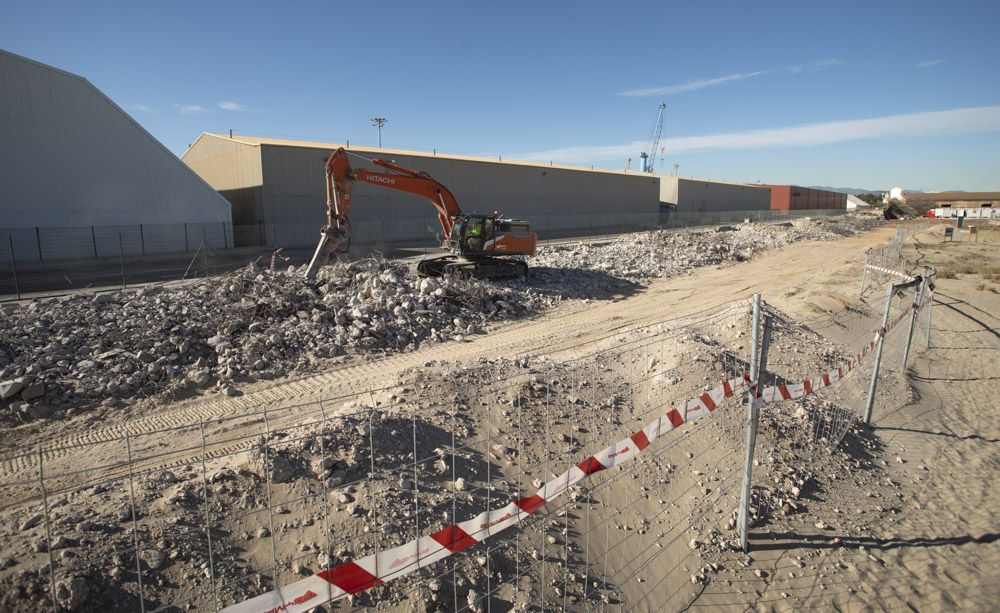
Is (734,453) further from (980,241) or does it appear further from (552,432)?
(980,241)

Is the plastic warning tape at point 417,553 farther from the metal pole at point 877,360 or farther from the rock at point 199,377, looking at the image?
the rock at point 199,377

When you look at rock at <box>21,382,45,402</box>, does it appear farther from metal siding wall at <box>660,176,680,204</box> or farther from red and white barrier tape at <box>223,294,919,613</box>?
metal siding wall at <box>660,176,680,204</box>

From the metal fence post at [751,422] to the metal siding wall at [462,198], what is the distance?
2969cm

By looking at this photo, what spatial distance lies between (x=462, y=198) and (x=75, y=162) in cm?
2271

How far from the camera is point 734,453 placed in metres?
6.50

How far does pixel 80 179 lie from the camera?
25.2 m

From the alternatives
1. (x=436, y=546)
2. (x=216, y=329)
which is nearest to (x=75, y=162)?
(x=216, y=329)

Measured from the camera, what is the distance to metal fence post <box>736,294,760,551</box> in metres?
4.71

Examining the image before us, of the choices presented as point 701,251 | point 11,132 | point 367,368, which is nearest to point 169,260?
point 11,132

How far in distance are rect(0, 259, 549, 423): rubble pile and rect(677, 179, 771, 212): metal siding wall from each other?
2343 inches

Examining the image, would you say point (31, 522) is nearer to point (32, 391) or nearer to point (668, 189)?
point (32, 391)

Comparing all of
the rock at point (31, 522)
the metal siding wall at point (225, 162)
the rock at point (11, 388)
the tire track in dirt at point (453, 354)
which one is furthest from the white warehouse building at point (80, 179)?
the rock at point (31, 522)

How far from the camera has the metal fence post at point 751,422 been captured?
4.71 metres

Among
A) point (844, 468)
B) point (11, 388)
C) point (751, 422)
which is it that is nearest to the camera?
point (751, 422)
